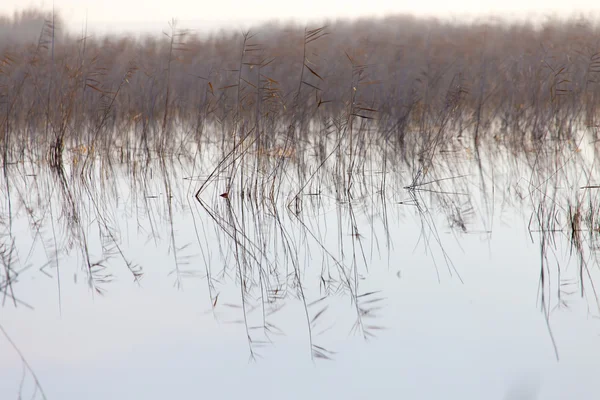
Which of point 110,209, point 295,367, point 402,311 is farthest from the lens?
point 110,209

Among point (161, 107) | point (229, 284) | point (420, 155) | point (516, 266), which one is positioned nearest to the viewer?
point (229, 284)

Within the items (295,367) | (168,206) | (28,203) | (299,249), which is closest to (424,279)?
(299,249)

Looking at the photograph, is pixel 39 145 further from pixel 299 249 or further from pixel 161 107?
pixel 299 249

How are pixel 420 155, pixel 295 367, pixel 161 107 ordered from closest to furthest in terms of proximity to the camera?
pixel 295 367
pixel 420 155
pixel 161 107

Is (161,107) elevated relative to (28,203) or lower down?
elevated

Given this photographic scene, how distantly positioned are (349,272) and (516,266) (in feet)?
1.43

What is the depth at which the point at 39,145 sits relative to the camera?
171 inches

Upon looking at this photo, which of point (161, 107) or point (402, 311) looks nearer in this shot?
point (402, 311)

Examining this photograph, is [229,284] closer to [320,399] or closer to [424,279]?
[424,279]

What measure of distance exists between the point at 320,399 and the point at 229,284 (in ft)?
2.14

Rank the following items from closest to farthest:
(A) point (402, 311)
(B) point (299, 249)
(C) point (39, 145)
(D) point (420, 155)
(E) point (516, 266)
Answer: (A) point (402, 311), (E) point (516, 266), (B) point (299, 249), (D) point (420, 155), (C) point (39, 145)

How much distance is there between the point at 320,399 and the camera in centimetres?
107

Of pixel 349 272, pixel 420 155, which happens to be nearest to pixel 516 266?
pixel 349 272

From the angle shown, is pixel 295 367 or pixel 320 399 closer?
pixel 320 399
